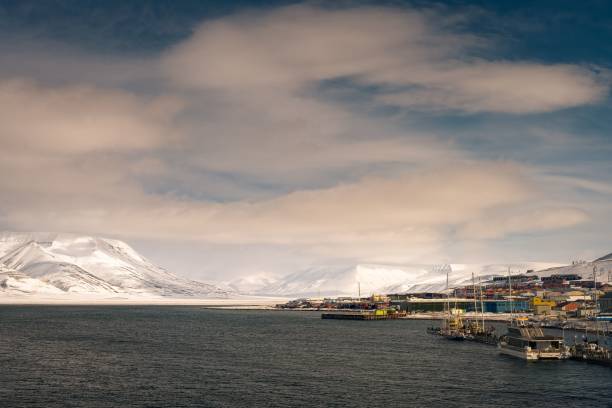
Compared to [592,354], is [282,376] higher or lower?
lower

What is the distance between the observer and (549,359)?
392 ft

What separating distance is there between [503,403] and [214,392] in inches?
1524

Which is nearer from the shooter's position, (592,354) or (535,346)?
(592,354)

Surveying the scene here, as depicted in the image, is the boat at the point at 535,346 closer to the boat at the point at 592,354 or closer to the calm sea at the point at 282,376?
the boat at the point at 592,354

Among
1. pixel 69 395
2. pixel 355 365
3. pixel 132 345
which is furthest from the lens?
pixel 132 345

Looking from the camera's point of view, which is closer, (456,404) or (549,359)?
(456,404)

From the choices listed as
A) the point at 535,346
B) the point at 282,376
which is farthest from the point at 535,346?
the point at 282,376

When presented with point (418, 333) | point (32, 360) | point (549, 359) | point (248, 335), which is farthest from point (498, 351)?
point (32, 360)

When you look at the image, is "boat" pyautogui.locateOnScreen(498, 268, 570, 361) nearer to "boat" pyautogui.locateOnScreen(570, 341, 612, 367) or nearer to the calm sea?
"boat" pyautogui.locateOnScreen(570, 341, 612, 367)

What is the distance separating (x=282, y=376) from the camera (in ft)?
327

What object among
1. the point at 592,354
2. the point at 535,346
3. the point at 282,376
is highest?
the point at 535,346

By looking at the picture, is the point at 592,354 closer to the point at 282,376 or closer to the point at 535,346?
the point at 535,346

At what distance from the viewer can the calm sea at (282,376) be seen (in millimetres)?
80500

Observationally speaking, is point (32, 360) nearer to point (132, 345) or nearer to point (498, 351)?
point (132, 345)
